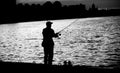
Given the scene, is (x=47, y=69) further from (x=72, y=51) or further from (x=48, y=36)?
(x=72, y=51)

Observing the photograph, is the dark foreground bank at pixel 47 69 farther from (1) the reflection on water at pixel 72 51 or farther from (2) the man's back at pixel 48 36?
(1) the reflection on water at pixel 72 51

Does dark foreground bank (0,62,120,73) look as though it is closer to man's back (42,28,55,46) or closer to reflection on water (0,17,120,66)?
man's back (42,28,55,46)

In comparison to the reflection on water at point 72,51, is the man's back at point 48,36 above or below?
above

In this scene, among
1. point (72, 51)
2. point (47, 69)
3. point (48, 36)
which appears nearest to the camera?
point (47, 69)

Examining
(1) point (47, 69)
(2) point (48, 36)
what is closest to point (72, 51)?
(2) point (48, 36)

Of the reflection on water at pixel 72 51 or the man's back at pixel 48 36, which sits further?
the reflection on water at pixel 72 51

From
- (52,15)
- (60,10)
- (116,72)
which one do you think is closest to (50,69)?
(116,72)

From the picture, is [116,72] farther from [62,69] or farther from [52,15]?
[52,15]

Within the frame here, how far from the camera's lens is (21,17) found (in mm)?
169750

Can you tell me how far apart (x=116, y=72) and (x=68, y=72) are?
1.86 meters

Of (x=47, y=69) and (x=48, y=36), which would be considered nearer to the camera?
(x=47, y=69)

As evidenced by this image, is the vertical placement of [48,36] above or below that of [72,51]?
above

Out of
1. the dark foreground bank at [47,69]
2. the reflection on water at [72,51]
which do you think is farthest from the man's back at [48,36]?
the reflection on water at [72,51]

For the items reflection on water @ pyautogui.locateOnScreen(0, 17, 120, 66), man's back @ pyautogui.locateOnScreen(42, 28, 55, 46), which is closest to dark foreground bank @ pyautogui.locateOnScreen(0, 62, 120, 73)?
man's back @ pyautogui.locateOnScreen(42, 28, 55, 46)
